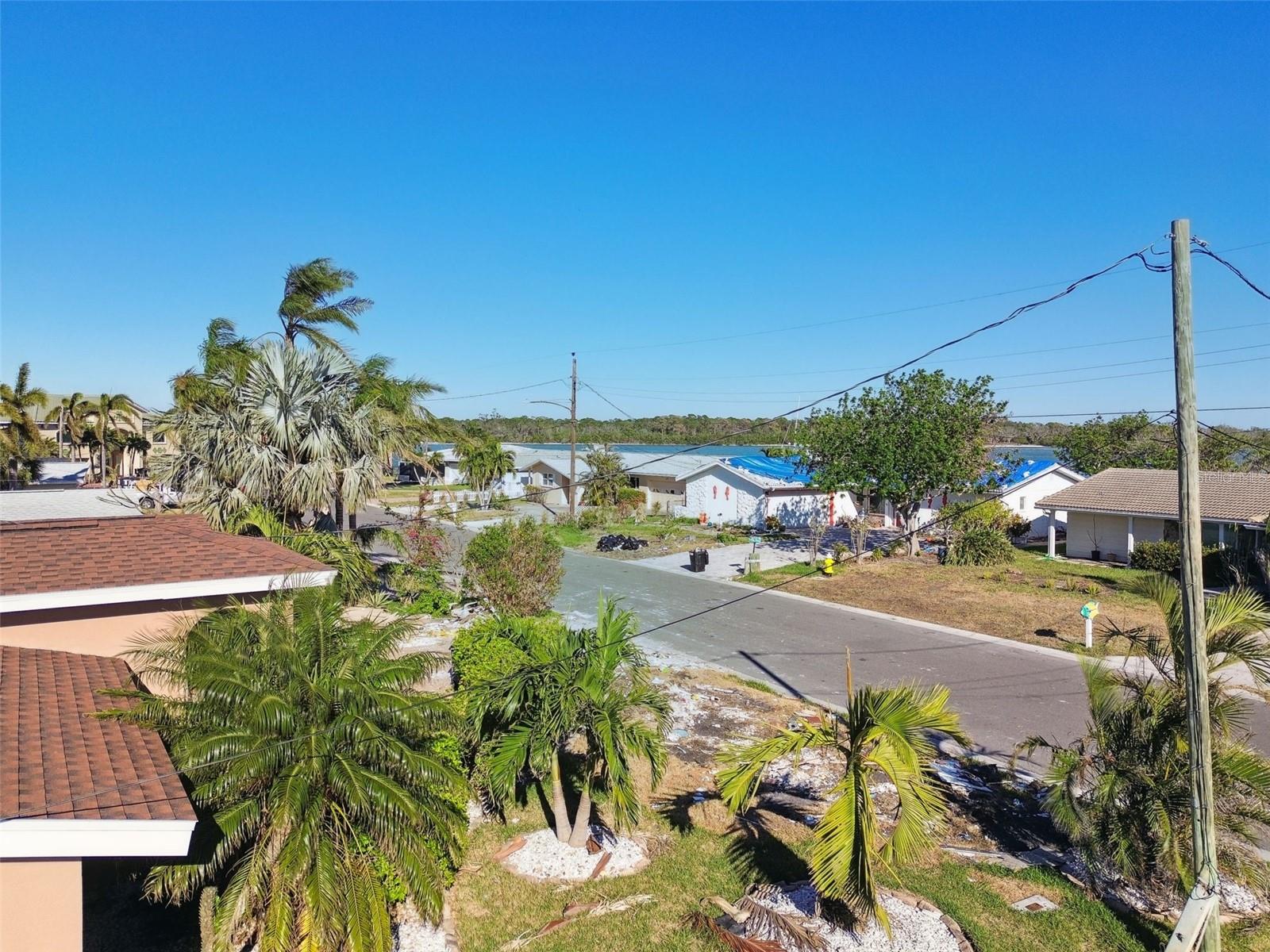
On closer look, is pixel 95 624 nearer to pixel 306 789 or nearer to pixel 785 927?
pixel 306 789

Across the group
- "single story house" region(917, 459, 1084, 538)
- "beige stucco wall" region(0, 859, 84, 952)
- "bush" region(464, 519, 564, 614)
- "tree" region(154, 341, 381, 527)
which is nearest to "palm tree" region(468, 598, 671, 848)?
"beige stucco wall" region(0, 859, 84, 952)

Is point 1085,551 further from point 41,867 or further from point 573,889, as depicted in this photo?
point 41,867

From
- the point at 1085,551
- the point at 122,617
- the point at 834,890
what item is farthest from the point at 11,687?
the point at 1085,551

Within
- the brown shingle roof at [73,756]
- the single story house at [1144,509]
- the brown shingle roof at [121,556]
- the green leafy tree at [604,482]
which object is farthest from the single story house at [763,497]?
the brown shingle roof at [73,756]

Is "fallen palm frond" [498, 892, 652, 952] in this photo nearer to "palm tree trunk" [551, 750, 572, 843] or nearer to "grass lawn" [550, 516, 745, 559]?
"palm tree trunk" [551, 750, 572, 843]

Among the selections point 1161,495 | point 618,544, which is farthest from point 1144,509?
point 618,544
